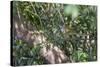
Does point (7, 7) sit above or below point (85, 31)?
above

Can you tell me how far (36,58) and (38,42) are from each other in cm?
16

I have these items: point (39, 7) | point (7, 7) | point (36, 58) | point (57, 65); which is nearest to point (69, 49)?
point (57, 65)

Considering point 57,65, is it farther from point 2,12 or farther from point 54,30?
point 2,12

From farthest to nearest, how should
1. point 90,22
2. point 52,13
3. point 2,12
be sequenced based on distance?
point 90,22, point 52,13, point 2,12

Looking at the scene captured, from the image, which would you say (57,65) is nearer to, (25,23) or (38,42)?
(38,42)

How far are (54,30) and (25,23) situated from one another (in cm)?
31

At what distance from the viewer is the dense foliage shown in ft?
7.10

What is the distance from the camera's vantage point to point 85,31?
241cm

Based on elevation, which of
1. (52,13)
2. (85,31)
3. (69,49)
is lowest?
(69,49)

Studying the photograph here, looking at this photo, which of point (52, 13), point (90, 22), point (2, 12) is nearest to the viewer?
point (2, 12)

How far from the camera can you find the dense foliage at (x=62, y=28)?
216cm

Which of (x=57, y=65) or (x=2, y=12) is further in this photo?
(x=57, y=65)

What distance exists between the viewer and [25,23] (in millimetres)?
2166

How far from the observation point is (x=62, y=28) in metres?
2.31
